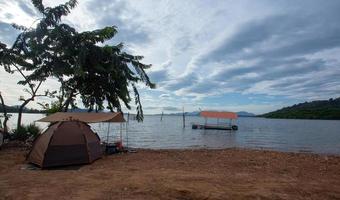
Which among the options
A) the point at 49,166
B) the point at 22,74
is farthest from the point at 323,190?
the point at 22,74

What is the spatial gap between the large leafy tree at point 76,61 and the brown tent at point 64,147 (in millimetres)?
5146

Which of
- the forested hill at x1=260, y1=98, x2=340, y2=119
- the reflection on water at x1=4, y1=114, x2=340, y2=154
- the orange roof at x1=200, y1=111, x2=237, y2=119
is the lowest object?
the reflection on water at x1=4, y1=114, x2=340, y2=154

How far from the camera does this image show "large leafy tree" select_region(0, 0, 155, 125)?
1833 centimetres

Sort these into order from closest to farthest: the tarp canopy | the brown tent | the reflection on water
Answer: the brown tent → the tarp canopy → the reflection on water

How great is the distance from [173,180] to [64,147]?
5694 mm

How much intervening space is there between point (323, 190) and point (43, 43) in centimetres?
1668

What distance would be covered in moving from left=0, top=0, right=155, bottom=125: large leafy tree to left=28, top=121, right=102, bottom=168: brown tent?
5146 mm

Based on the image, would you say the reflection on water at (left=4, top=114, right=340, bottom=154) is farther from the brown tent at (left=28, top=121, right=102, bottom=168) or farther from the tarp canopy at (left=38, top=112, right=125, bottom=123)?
the brown tent at (left=28, top=121, right=102, bottom=168)

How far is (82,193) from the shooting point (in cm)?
794

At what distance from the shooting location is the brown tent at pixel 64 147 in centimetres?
1243

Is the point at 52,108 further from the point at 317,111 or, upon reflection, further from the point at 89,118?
the point at 317,111

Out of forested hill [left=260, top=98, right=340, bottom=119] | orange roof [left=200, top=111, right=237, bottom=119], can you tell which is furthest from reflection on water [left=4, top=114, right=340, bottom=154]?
forested hill [left=260, top=98, right=340, bottom=119]

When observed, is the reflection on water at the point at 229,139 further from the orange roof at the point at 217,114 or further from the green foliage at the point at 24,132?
the green foliage at the point at 24,132

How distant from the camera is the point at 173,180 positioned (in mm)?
9297
